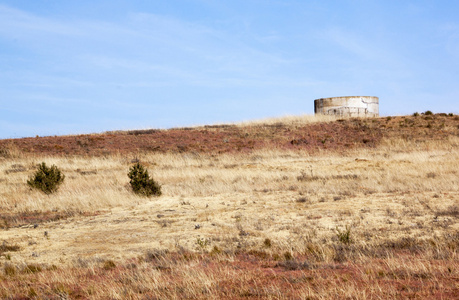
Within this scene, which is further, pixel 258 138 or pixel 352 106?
pixel 352 106

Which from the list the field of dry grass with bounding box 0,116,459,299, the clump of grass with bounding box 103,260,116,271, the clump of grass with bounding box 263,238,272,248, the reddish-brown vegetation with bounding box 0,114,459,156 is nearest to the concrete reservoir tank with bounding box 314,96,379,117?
the reddish-brown vegetation with bounding box 0,114,459,156

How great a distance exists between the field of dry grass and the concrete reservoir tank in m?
21.0

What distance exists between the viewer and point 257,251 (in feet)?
26.5

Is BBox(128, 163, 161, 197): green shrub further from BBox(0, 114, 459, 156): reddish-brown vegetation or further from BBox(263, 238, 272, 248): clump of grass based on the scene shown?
BBox(0, 114, 459, 156): reddish-brown vegetation

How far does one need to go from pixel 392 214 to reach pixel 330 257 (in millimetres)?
4377

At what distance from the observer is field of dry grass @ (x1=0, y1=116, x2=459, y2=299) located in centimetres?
591

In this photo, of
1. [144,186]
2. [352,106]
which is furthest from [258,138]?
[144,186]

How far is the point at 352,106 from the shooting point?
44.2 metres

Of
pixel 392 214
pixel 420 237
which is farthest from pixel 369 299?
pixel 392 214

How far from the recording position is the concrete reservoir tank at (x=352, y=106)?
44.1 m

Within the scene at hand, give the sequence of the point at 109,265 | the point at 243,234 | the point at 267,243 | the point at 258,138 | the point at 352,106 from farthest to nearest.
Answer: the point at 352,106 → the point at 258,138 → the point at 243,234 → the point at 267,243 → the point at 109,265

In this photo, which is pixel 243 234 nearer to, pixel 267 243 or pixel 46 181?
pixel 267 243

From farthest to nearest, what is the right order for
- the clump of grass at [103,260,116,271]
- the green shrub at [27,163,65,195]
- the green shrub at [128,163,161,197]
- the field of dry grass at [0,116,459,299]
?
the green shrub at [27,163,65,195] → the green shrub at [128,163,161,197] → the clump of grass at [103,260,116,271] → the field of dry grass at [0,116,459,299]

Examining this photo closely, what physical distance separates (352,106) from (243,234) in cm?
3702
